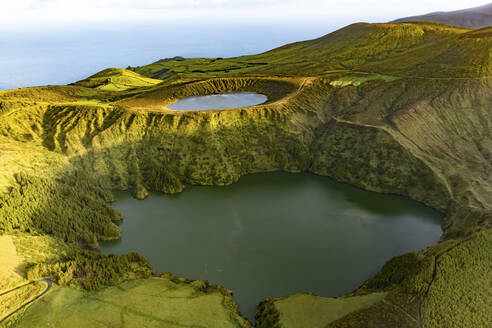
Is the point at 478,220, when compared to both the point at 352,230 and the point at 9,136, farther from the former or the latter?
the point at 9,136

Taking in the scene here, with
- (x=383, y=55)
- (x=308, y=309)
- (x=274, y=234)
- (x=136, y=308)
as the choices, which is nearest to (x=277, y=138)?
(x=274, y=234)

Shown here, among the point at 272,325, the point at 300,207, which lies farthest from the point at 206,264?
the point at 300,207

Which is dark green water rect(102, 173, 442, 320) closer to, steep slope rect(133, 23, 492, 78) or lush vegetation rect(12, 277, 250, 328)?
lush vegetation rect(12, 277, 250, 328)

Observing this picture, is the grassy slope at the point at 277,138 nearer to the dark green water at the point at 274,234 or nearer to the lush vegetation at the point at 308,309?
the dark green water at the point at 274,234

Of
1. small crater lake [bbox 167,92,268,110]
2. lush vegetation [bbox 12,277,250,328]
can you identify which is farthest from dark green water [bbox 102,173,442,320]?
small crater lake [bbox 167,92,268,110]

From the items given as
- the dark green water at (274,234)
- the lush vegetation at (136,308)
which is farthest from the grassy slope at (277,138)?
the dark green water at (274,234)

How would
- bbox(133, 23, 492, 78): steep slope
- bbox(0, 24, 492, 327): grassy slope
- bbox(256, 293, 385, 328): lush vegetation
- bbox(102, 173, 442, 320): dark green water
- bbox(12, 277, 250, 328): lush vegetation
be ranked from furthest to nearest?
1. bbox(133, 23, 492, 78): steep slope
2. bbox(0, 24, 492, 327): grassy slope
3. bbox(102, 173, 442, 320): dark green water
4. bbox(12, 277, 250, 328): lush vegetation
5. bbox(256, 293, 385, 328): lush vegetation
